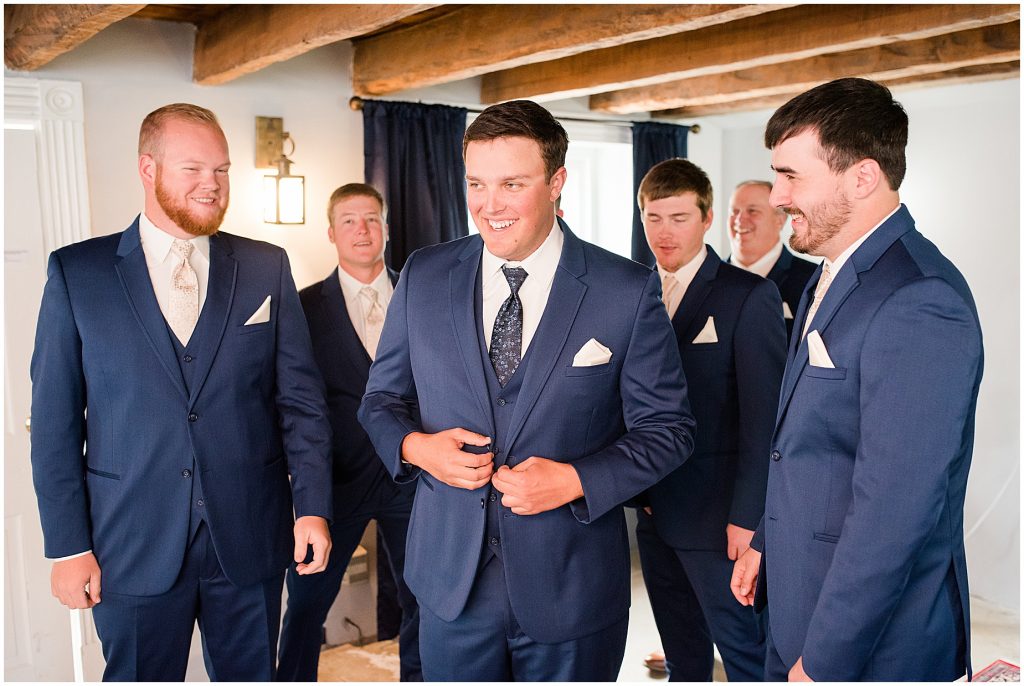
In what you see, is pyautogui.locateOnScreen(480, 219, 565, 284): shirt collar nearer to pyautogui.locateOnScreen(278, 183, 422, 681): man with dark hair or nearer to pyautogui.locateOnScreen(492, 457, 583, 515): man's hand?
pyautogui.locateOnScreen(492, 457, 583, 515): man's hand

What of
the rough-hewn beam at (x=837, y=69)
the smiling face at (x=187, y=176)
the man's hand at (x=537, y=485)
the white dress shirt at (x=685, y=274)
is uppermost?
the rough-hewn beam at (x=837, y=69)

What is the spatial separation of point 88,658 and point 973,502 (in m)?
4.66

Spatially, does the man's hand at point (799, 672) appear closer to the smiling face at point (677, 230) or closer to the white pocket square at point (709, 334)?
the white pocket square at point (709, 334)

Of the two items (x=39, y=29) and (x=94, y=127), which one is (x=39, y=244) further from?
(x=39, y=29)

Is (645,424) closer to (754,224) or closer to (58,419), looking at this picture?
(58,419)

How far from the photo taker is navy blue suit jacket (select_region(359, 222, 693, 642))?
1905 millimetres

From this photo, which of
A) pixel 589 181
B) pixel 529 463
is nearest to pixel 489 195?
pixel 529 463

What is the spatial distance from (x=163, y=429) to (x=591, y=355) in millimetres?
1099

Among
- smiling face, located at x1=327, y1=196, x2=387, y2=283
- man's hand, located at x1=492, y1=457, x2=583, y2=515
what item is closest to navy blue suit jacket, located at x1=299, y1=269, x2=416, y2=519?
smiling face, located at x1=327, y1=196, x2=387, y2=283

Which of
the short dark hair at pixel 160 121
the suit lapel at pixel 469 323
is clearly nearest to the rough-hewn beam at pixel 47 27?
the short dark hair at pixel 160 121

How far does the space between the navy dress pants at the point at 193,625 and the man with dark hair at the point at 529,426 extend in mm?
562

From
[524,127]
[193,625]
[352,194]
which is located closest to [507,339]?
[524,127]

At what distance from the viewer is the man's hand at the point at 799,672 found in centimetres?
169

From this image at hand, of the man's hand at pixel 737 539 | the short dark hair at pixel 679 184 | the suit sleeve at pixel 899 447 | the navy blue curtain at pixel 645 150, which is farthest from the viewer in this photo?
the navy blue curtain at pixel 645 150
